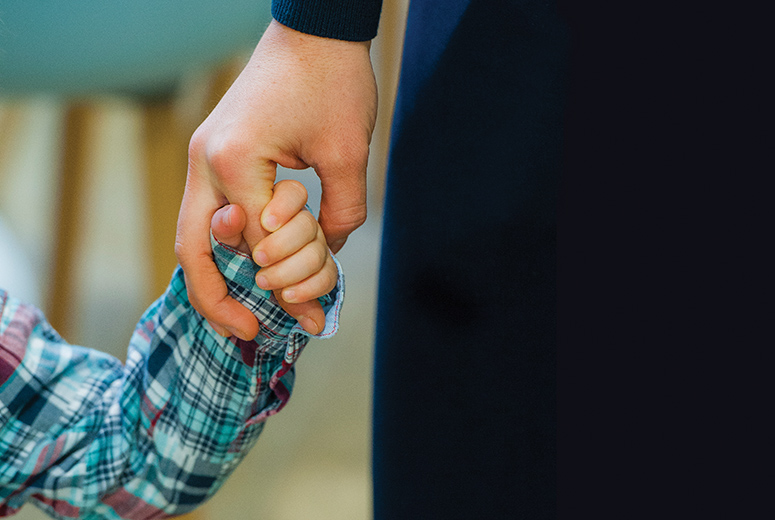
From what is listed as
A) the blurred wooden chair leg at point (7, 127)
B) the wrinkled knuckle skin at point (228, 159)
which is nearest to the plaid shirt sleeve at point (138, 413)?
the wrinkled knuckle skin at point (228, 159)

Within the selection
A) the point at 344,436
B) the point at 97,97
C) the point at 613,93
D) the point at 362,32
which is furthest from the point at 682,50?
the point at 344,436

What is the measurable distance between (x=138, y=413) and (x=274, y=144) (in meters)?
0.20

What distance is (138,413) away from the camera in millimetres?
423

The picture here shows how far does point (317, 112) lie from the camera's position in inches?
13.5

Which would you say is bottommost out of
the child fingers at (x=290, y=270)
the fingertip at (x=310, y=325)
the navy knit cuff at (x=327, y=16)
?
the fingertip at (x=310, y=325)

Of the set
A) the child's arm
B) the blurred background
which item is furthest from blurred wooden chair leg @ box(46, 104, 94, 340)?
the child's arm

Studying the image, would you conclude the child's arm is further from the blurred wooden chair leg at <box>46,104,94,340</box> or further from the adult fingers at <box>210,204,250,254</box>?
the blurred wooden chair leg at <box>46,104,94,340</box>

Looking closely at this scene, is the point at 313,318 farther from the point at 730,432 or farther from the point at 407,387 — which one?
the point at 730,432

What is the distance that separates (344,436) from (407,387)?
19.3 inches

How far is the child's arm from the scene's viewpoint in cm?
40

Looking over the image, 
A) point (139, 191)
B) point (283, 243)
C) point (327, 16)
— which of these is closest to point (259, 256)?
point (283, 243)

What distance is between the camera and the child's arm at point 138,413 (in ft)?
1.32

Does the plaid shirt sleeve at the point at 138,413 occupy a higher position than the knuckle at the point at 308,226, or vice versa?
the knuckle at the point at 308,226

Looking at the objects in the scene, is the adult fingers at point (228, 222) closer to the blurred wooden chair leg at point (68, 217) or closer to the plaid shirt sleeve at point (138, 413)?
the plaid shirt sleeve at point (138, 413)
